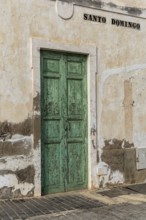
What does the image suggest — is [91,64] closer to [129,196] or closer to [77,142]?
[77,142]

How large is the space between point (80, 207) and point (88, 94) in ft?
7.62

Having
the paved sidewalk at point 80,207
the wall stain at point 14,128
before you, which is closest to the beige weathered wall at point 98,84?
the wall stain at point 14,128

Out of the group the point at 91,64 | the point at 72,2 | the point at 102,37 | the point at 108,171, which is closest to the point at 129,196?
the point at 108,171

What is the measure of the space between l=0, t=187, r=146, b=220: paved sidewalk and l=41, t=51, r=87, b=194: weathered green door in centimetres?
32

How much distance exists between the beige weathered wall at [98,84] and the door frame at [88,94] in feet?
0.19

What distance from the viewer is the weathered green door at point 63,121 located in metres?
7.59

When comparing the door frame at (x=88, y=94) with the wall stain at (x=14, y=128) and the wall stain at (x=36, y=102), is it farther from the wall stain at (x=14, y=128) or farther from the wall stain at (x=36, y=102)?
the wall stain at (x=14, y=128)

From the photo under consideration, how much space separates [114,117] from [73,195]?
1.85 metres

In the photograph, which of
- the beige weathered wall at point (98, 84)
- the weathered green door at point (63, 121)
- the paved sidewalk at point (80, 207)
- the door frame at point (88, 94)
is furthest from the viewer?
the weathered green door at point (63, 121)

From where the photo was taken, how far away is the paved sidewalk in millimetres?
6141

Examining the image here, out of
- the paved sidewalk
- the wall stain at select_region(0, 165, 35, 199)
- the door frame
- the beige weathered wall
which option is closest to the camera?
the paved sidewalk

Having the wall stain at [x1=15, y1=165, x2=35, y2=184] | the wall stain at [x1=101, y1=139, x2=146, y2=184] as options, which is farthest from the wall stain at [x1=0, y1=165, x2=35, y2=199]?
the wall stain at [x1=101, y1=139, x2=146, y2=184]

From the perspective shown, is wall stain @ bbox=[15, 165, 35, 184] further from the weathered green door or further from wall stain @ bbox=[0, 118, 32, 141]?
wall stain @ bbox=[0, 118, 32, 141]

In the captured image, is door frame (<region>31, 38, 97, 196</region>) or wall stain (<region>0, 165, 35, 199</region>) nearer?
wall stain (<region>0, 165, 35, 199</region>)
